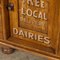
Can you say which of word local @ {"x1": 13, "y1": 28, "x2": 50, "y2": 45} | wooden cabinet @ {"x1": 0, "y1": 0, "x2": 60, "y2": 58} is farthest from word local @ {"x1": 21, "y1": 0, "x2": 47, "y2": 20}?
word local @ {"x1": 13, "y1": 28, "x2": 50, "y2": 45}

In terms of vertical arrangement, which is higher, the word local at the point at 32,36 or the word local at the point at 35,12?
the word local at the point at 35,12

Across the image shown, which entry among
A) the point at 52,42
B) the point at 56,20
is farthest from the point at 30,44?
the point at 56,20

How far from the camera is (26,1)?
1.19 m

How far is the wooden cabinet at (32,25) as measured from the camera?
3.80 feet

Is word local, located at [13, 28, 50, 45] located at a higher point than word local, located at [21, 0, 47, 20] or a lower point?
lower

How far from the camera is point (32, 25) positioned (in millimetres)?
1245

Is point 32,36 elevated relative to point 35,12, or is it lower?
lower

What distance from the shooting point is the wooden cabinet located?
45.6 inches

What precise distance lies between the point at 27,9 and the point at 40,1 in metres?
0.11

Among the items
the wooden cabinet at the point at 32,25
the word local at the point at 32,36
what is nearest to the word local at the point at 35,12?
the wooden cabinet at the point at 32,25

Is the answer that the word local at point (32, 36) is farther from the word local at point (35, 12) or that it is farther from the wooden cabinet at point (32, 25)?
the word local at point (35, 12)

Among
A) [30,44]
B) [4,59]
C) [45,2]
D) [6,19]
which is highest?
[45,2]

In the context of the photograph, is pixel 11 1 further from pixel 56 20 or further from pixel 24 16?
pixel 56 20

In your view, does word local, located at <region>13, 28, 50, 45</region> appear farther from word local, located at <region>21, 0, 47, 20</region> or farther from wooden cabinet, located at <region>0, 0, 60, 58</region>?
word local, located at <region>21, 0, 47, 20</region>
